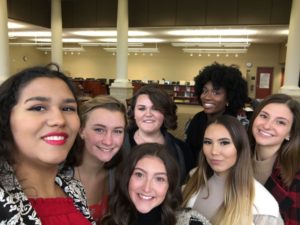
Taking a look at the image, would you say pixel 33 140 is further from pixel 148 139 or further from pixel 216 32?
pixel 216 32

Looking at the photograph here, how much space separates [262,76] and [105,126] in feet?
43.4

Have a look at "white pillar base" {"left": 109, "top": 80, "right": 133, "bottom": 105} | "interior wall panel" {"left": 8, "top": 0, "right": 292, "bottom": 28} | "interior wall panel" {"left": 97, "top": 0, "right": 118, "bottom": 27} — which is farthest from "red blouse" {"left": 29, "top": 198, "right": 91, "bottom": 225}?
"interior wall panel" {"left": 97, "top": 0, "right": 118, "bottom": 27}

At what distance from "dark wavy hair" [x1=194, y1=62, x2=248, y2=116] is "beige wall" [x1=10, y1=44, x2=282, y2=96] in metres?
10.7

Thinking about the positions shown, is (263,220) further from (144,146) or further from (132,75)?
(132,75)

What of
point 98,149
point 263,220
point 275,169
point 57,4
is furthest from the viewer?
point 57,4

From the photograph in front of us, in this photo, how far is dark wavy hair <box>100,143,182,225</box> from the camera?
1.41 m

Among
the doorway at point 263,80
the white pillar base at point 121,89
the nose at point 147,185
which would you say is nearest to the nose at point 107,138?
the nose at point 147,185

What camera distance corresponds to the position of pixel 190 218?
138cm

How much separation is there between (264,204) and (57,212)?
109 cm

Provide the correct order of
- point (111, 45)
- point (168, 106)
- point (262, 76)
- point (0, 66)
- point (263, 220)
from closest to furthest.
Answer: point (263, 220) → point (168, 106) → point (0, 66) → point (262, 76) → point (111, 45)

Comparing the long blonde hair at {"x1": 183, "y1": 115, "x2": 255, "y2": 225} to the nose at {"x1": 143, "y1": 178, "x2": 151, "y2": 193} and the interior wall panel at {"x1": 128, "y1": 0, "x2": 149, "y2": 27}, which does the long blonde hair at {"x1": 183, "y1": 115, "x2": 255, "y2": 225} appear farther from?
the interior wall panel at {"x1": 128, "y1": 0, "x2": 149, "y2": 27}

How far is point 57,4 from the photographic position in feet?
29.4

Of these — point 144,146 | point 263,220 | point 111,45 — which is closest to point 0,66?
point 144,146

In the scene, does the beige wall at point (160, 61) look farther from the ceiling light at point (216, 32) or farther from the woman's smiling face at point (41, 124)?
the woman's smiling face at point (41, 124)
